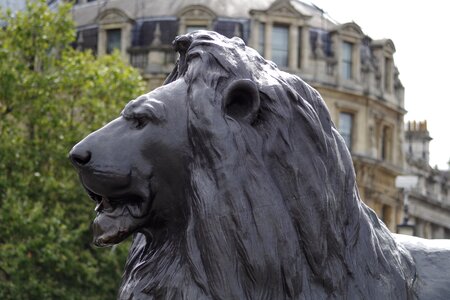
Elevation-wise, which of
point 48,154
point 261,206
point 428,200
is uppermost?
point 428,200

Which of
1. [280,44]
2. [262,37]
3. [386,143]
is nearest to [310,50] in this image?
[280,44]

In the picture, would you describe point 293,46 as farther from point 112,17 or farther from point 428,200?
point 428,200

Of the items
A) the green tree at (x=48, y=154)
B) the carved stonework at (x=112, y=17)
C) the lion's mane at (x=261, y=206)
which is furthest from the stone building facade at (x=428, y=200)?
the lion's mane at (x=261, y=206)

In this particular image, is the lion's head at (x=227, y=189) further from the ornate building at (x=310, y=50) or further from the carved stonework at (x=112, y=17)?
the carved stonework at (x=112, y=17)

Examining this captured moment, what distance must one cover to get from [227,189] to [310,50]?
58.5 metres

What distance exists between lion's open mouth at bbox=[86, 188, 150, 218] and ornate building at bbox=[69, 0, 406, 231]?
172 feet

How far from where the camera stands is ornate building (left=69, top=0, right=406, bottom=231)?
61.5 meters

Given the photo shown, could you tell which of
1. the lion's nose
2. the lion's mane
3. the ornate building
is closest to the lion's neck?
the lion's mane

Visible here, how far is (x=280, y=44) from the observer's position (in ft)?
207

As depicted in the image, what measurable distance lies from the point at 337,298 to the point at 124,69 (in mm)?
32108

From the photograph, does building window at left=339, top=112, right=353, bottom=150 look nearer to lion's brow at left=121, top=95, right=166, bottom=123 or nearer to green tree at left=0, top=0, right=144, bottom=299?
green tree at left=0, top=0, right=144, bottom=299

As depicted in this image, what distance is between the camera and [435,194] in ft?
263

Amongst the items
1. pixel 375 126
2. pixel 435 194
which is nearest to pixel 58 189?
pixel 375 126

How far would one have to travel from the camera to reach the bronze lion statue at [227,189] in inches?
234
